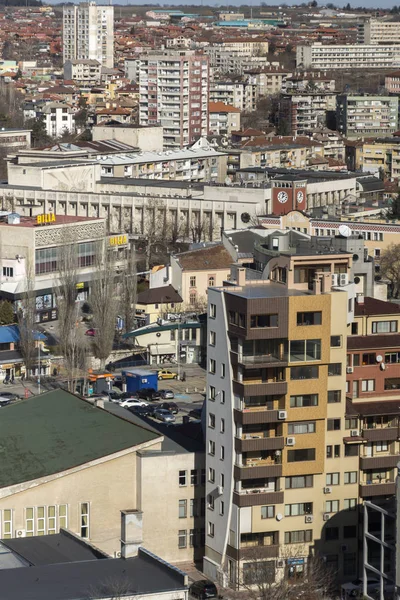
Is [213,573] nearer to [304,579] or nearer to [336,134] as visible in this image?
[304,579]

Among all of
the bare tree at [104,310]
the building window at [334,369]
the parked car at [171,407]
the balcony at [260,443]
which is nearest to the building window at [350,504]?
the balcony at [260,443]

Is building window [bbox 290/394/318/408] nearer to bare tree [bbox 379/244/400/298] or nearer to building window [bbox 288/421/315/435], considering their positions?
building window [bbox 288/421/315/435]

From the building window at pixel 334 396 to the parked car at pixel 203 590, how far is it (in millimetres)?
1856

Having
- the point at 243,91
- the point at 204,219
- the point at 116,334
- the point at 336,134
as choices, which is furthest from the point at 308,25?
the point at 116,334

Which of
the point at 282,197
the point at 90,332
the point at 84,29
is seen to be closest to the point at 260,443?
the point at 90,332

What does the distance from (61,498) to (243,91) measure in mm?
50231

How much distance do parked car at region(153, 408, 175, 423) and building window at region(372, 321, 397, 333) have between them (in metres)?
5.21

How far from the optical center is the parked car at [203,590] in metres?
13.4

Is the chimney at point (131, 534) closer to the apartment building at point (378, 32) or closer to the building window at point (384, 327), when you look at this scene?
the building window at point (384, 327)

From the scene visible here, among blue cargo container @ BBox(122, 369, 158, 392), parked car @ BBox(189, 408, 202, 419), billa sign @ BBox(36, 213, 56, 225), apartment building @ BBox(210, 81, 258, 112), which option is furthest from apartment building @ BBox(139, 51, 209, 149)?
parked car @ BBox(189, 408, 202, 419)

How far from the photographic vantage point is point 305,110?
2258 inches

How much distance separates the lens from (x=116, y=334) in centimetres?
2444

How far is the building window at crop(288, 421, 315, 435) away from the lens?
1366 cm

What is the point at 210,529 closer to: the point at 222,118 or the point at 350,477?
the point at 350,477
